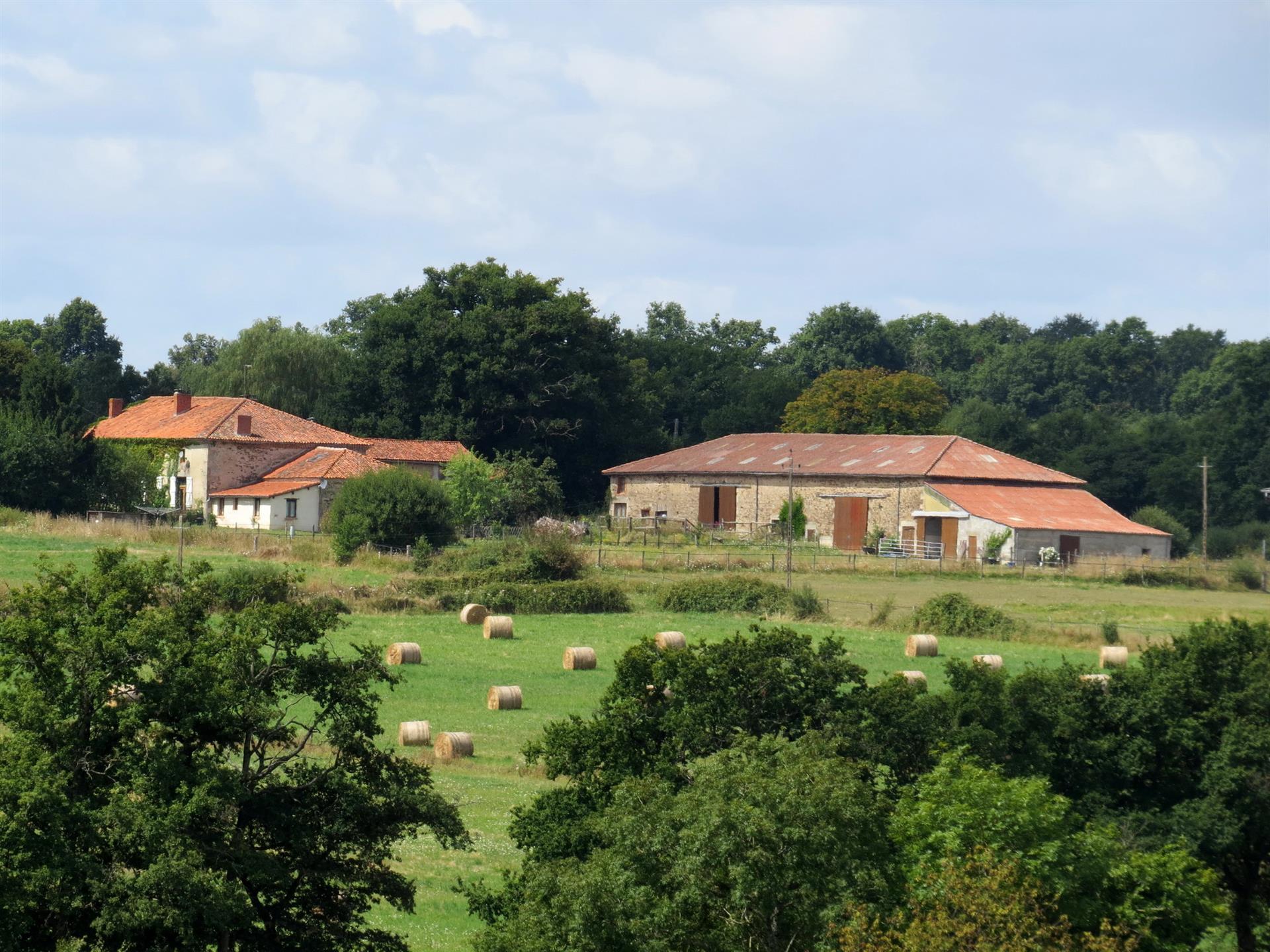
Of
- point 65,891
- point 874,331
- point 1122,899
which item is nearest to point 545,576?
point 1122,899

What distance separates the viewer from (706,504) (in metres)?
73.6

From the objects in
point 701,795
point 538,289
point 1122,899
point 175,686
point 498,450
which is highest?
point 538,289

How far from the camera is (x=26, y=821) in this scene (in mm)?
12820

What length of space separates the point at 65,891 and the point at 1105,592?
1827 inches

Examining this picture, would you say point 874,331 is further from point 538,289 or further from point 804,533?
point 804,533

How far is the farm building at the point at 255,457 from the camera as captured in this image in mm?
65000

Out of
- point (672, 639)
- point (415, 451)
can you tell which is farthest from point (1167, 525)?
point (672, 639)

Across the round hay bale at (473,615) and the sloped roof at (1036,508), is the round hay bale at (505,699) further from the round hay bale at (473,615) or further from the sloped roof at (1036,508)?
the sloped roof at (1036,508)

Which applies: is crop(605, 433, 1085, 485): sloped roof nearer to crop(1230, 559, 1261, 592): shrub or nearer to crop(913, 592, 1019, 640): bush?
crop(1230, 559, 1261, 592): shrub

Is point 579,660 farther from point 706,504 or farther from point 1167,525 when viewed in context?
point 1167,525

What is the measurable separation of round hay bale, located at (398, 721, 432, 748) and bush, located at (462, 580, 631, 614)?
19446 millimetres

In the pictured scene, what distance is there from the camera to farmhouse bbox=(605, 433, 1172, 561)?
63094mm

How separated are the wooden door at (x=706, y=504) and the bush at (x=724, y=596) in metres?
24.6

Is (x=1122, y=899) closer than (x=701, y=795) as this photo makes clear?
No
